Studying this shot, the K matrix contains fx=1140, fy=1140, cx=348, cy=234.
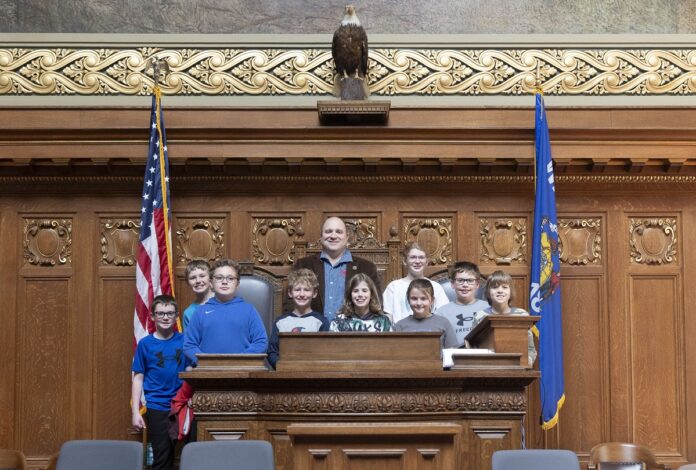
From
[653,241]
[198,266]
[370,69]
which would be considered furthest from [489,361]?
[370,69]

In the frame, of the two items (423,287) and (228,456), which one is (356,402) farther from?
(423,287)

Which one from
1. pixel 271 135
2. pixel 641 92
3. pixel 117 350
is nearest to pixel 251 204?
pixel 271 135

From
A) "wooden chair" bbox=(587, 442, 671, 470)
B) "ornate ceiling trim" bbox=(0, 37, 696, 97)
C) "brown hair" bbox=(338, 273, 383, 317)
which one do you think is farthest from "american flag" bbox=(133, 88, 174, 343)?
"wooden chair" bbox=(587, 442, 671, 470)

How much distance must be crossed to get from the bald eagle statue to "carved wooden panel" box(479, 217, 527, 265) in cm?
164

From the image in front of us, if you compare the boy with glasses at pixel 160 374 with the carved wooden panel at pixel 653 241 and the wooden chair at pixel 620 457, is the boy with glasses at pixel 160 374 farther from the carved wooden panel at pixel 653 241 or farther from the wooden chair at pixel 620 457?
the carved wooden panel at pixel 653 241

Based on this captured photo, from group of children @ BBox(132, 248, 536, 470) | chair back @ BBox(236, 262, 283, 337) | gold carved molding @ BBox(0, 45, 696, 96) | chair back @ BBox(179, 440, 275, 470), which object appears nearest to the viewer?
chair back @ BBox(179, 440, 275, 470)

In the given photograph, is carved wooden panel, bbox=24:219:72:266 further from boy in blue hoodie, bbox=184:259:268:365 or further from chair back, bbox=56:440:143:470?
chair back, bbox=56:440:143:470

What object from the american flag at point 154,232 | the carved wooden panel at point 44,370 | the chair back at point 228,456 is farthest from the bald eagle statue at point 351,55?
the chair back at point 228,456

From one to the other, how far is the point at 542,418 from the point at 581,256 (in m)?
1.61

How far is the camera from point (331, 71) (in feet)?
33.7

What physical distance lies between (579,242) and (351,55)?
8.45ft

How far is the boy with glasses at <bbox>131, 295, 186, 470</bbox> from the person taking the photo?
8.32 m

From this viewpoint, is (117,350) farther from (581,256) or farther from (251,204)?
(581,256)

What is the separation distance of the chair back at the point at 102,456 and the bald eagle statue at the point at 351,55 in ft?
14.6
